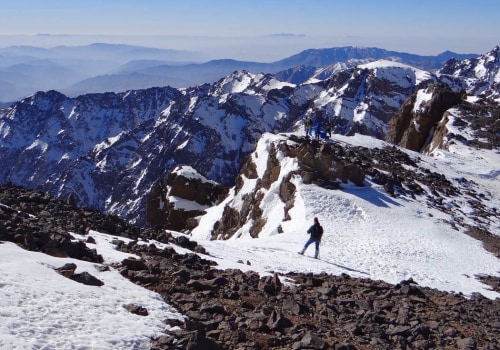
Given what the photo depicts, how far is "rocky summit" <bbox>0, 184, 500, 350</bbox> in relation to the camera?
1155 centimetres

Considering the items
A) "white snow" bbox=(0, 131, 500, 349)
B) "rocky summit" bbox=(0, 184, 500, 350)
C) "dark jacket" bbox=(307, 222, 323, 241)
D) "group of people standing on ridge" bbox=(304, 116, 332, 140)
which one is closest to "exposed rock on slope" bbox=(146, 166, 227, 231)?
"white snow" bbox=(0, 131, 500, 349)

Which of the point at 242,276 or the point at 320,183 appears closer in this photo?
the point at 242,276

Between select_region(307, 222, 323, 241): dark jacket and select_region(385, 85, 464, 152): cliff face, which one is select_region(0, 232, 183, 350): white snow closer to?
select_region(307, 222, 323, 241): dark jacket

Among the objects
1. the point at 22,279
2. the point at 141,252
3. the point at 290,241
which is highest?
the point at 22,279

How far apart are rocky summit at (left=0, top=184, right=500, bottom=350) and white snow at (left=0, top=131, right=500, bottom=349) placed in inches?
27.3

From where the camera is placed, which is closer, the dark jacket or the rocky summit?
the rocky summit

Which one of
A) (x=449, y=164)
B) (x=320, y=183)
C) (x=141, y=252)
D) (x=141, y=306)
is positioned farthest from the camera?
(x=449, y=164)

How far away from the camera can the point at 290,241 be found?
29688mm

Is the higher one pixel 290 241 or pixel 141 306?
pixel 141 306

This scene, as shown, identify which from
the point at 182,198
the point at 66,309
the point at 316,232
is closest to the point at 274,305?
the point at 66,309

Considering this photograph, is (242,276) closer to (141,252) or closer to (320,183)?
(141,252)

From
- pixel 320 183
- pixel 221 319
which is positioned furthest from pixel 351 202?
pixel 221 319

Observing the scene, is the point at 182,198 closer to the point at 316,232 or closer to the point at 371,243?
the point at 371,243

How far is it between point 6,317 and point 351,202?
29021 mm
